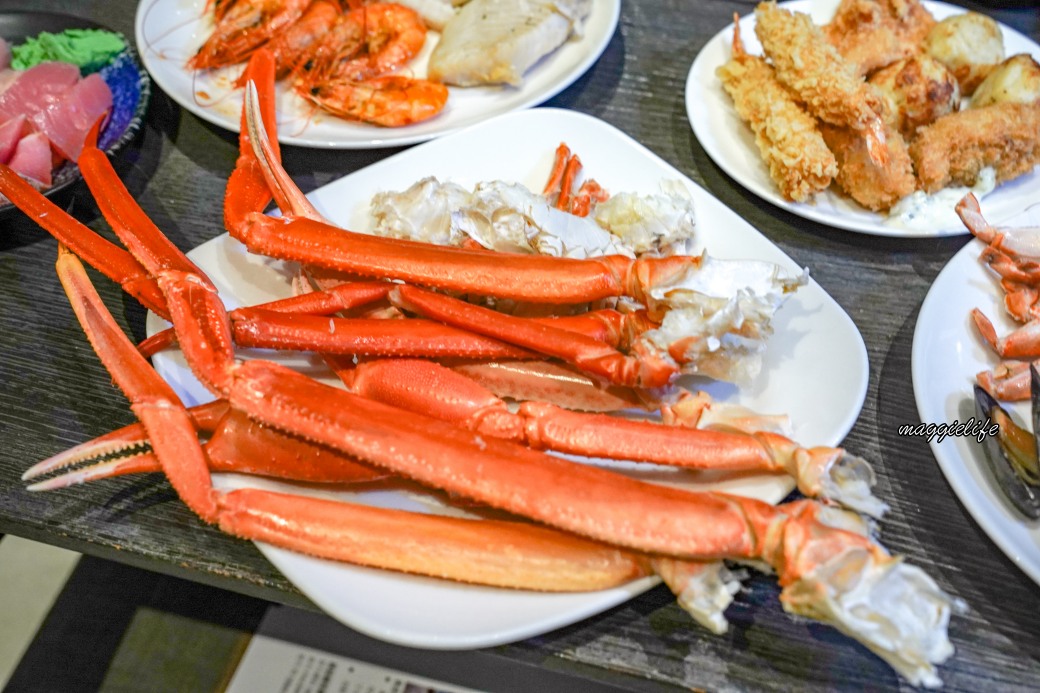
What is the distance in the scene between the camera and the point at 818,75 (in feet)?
4.95

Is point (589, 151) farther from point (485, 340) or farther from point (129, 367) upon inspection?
point (129, 367)

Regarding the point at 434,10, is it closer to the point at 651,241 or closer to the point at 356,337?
the point at 651,241

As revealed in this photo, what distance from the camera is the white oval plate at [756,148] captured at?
4.73ft

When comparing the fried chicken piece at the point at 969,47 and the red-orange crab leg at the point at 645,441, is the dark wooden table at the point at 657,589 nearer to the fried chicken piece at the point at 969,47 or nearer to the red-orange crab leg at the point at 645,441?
the red-orange crab leg at the point at 645,441

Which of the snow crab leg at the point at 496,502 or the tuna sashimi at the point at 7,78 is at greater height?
the tuna sashimi at the point at 7,78

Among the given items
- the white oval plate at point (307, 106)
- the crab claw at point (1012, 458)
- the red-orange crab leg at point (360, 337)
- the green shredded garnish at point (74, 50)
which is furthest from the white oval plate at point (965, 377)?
the green shredded garnish at point (74, 50)

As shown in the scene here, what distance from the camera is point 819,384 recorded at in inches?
42.6

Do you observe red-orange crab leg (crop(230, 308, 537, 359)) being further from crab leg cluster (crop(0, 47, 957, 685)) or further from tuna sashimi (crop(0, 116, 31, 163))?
tuna sashimi (crop(0, 116, 31, 163))

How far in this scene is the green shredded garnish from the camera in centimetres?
176

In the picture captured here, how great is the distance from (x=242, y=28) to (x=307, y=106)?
411 millimetres

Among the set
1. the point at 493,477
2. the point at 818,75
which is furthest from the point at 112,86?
the point at 818,75

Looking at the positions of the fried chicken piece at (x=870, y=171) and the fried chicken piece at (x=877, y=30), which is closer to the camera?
the fried chicken piece at (x=870, y=171)

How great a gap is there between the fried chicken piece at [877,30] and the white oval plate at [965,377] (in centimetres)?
57

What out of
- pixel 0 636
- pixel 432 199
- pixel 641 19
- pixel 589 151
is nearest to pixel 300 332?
pixel 432 199
